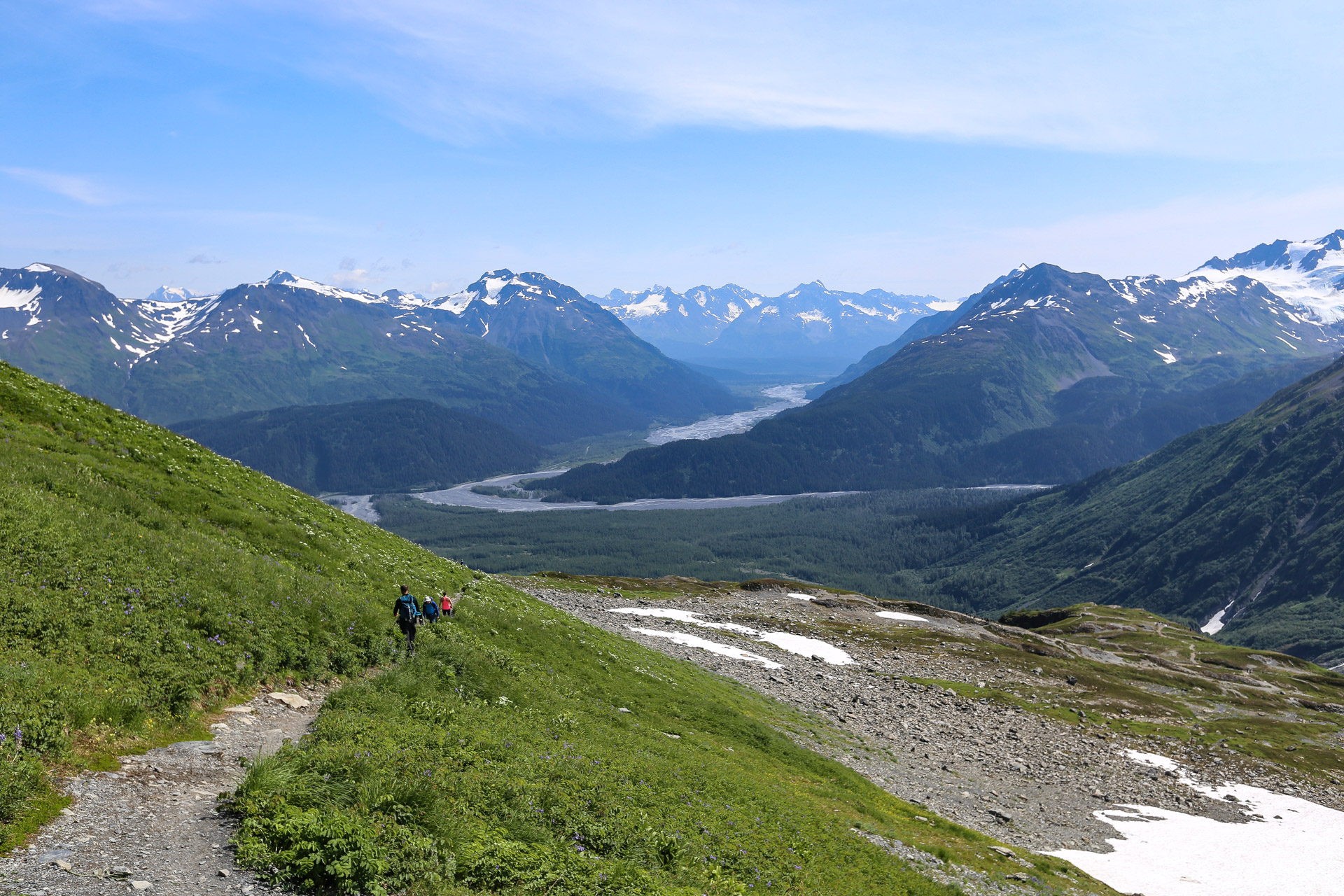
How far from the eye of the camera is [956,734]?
55.8 meters

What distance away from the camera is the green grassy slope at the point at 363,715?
14.8 meters

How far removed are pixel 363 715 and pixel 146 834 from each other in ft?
23.4

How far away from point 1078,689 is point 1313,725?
107 feet

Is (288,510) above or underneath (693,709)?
above

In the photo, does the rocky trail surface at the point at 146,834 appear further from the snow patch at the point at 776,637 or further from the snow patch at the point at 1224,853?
the snow patch at the point at 776,637

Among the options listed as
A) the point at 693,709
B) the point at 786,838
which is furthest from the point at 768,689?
the point at 786,838

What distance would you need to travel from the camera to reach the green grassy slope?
583 inches

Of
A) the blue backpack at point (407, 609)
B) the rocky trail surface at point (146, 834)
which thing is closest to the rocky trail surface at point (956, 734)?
the blue backpack at point (407, 609)

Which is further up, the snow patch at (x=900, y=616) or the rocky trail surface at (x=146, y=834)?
the rocky trail surface at (x=146, y=834)

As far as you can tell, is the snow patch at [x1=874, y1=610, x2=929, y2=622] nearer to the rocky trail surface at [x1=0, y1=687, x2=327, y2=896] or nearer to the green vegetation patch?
the green vegetation patch

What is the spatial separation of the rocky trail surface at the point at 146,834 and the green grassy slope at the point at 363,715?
58cm

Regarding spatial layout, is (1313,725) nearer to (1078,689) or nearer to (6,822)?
(1078,689)

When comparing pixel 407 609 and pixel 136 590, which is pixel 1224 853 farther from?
pixel 136 590

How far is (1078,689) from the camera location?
81.9 metres
